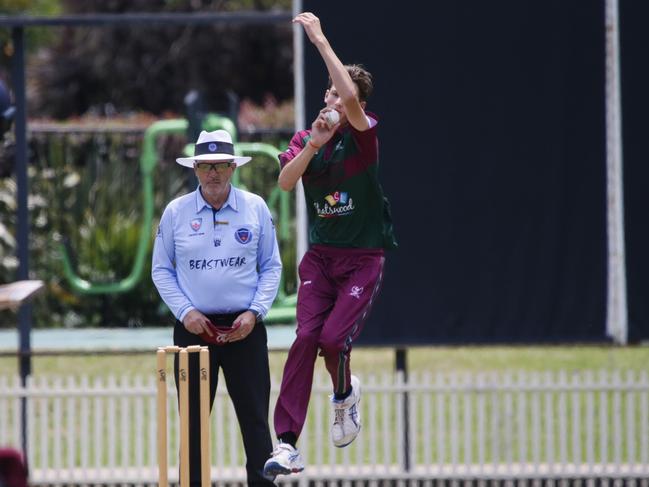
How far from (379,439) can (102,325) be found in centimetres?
270

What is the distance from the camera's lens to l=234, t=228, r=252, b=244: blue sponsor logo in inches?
264

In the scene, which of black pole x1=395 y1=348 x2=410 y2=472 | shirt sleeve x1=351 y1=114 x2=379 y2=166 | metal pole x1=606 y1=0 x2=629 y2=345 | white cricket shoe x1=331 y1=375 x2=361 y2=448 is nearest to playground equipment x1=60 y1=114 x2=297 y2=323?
black pole x1=395 y1=348 x2=410 y2=472

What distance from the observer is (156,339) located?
10273 mm

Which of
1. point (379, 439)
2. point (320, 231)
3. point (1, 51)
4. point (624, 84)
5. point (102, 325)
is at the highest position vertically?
point (1, 51)

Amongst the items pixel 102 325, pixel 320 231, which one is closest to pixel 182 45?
pixel 102 325

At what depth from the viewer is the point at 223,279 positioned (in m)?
6.64

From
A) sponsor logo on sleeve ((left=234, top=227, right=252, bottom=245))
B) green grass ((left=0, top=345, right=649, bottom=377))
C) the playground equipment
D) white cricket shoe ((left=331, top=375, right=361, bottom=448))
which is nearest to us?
sponsor logo on sleeve ((left=234, top=227, right=252, bottom=245))

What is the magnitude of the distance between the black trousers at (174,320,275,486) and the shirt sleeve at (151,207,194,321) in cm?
14

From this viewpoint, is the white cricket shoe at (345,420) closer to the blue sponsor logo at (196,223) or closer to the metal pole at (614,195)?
the blue sponsor logo at (196,223)

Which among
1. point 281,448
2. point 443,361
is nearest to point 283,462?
point 281,448

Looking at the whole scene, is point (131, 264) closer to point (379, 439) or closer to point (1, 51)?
point (379, 439)

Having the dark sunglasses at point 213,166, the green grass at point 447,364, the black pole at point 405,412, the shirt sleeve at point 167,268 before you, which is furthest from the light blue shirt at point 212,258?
the green grass at point 447,364

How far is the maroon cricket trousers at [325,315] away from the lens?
260 inches

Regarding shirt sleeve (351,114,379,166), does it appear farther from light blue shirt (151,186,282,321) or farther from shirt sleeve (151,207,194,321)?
shirt sleeve (151,207,194,321)
